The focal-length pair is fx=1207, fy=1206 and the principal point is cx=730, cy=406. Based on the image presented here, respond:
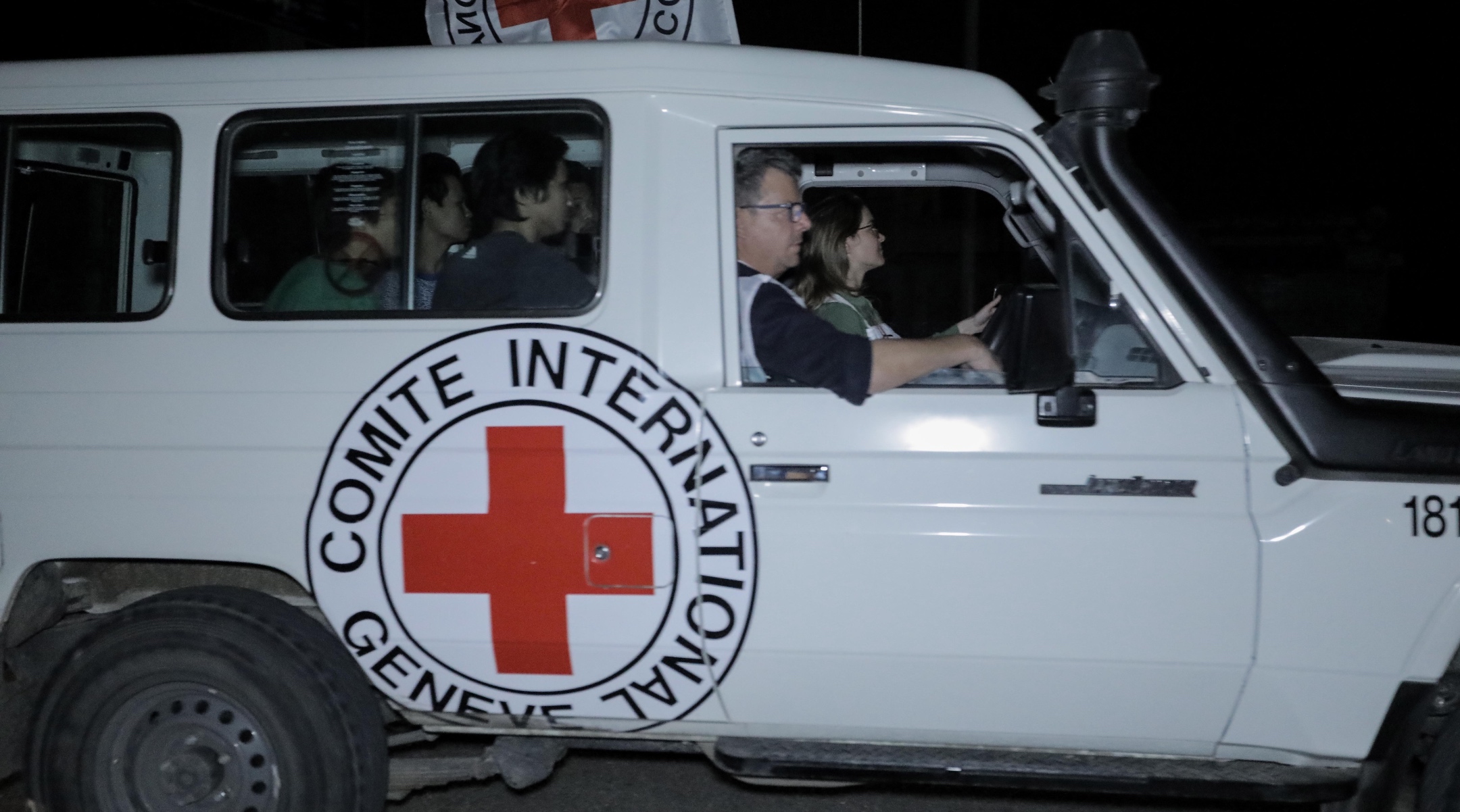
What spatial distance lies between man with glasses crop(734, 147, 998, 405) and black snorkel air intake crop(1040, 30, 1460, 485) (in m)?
0.50

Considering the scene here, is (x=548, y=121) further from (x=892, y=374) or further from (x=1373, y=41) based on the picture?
(x=1373, y=41)

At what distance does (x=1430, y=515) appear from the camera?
2.75 m

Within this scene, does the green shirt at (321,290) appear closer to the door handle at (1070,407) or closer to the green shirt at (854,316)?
the green shirt at (854,316)

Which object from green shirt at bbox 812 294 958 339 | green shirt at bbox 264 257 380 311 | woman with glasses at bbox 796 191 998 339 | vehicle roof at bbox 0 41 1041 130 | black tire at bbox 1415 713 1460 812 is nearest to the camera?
black tire at bbox 1415 713 1460 812

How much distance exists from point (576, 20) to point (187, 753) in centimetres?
265

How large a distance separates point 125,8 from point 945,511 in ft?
40.0

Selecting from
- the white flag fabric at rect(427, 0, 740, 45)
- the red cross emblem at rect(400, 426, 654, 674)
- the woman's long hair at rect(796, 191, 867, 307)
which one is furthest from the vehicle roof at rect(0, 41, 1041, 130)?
the woman's long hair at rect(796, 191, 867, 307)

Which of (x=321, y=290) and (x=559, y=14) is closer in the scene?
(x=321, y=290)

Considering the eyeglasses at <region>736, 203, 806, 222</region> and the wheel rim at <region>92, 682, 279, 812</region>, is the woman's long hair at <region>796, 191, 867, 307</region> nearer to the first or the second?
the eyeglasses at <region>736, 203, 806, 222</region>

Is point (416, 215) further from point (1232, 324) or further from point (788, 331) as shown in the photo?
point (1232, 324)

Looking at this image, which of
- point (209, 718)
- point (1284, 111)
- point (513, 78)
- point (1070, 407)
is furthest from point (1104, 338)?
point (1284, 111)

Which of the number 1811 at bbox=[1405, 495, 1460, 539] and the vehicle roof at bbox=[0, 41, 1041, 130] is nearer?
the number 1811 at bbox=[1405, 495, 1460, 539]

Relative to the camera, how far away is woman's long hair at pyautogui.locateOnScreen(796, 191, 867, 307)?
4.34m

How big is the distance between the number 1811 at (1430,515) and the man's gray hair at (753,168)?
1.75 m
